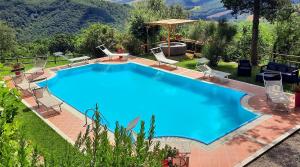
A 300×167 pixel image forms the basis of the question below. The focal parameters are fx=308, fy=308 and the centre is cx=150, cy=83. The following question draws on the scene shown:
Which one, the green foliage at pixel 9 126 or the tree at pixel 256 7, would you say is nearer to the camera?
the green foliage at pixel 9 126

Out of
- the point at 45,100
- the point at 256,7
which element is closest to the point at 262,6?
the point at 256,7

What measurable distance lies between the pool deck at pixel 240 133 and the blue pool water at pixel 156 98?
0.53 meters

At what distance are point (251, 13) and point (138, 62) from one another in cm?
750

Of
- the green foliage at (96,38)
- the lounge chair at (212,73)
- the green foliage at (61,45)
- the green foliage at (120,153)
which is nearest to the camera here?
the green foliage at (120,153)

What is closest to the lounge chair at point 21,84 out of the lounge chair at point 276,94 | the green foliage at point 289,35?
the lounge chair at point 276,94

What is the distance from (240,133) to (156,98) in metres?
5.41

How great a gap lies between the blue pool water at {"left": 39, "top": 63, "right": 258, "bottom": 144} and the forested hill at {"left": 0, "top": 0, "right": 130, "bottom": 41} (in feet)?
224

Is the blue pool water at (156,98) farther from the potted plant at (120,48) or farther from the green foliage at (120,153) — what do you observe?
the green foliage at (120,153)

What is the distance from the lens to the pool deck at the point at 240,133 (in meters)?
8.51

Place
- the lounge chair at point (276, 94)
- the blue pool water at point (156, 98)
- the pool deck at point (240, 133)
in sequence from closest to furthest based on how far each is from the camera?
1. the pool deck at point (240, 133)
2. the lounge chair at point (276, 94)
3. the blue pool water at point (156, 98)

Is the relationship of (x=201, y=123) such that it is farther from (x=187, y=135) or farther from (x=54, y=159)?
(x=54, y=159)

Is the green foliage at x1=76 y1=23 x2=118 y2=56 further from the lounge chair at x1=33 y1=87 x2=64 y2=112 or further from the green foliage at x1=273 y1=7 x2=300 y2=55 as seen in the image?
the green foliage at x1=273 y1=7 x2=300 y2=55

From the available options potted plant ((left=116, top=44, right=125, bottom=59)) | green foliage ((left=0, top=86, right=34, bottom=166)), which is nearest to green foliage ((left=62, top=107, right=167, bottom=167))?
green foliage ((left=0, top=86, right=34, bottom=166))

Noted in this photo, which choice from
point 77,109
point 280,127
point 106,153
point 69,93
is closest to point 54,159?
point 106,153
